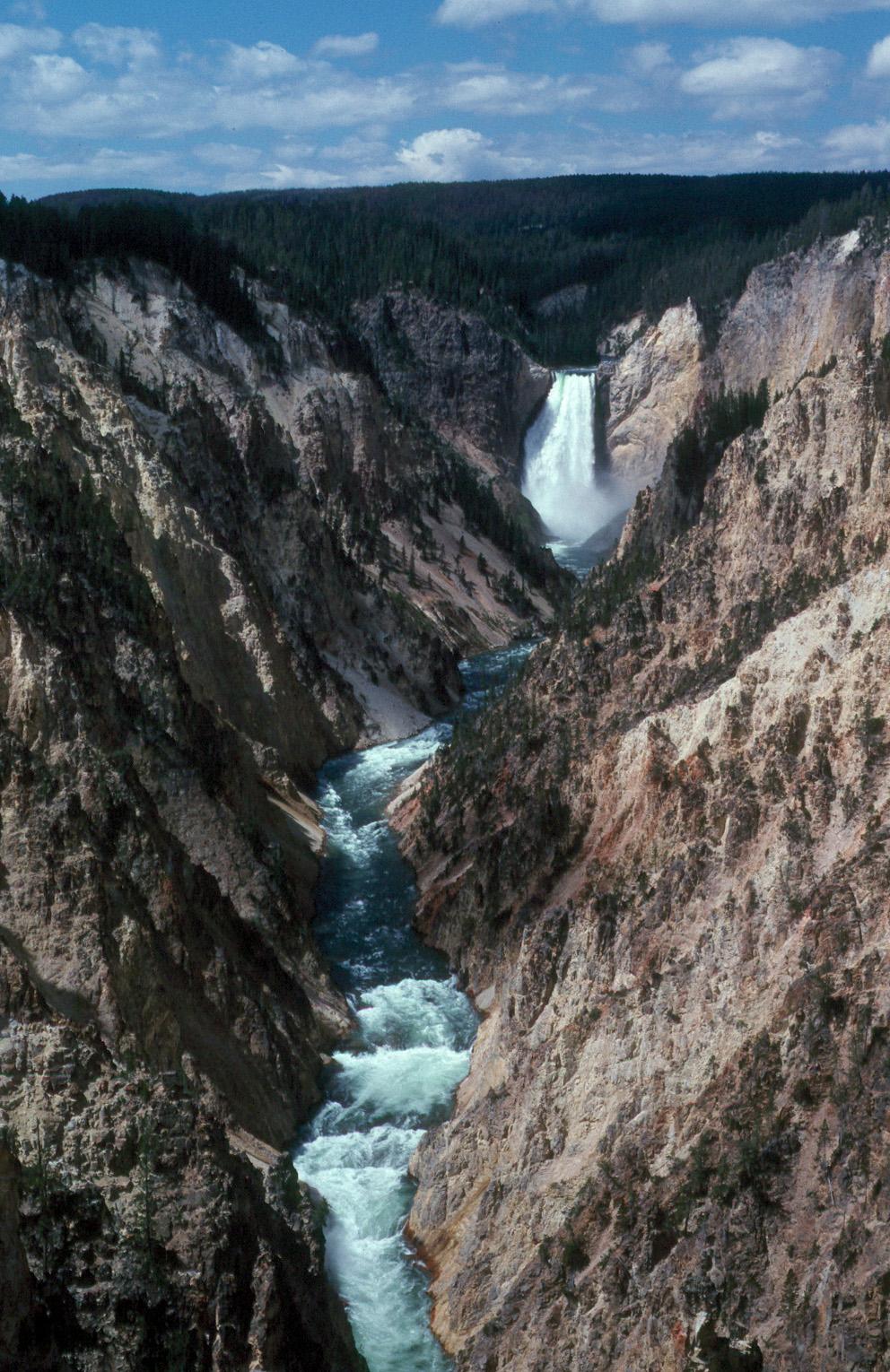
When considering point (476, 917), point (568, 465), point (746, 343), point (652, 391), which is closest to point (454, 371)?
point (568, 465)

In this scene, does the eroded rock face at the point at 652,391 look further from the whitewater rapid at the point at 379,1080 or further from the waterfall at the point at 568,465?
the whitewater rapid at the point at 379,1080

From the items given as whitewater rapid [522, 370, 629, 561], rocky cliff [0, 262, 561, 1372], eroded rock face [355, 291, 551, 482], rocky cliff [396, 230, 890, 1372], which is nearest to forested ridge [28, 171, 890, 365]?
eroded rock face [355, 291, 551, 482]

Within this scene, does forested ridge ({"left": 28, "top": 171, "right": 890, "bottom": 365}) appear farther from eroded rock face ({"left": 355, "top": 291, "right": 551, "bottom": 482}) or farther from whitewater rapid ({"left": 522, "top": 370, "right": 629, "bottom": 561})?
whitewater rapid ({"left": 522, "top": 370, "right": 629, "bottom": 561})

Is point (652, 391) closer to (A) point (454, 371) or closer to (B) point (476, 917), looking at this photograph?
(A) point (454, 371)

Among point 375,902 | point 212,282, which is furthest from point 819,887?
point 212,282

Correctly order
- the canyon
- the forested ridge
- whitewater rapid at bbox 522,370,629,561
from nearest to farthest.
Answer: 1. the canyon
2. the forested ridge
3. whitewater rapid at bbox 522,370,629,561

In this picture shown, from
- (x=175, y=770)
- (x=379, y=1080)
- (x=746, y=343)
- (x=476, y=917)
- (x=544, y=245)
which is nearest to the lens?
(x=379, y=1080)

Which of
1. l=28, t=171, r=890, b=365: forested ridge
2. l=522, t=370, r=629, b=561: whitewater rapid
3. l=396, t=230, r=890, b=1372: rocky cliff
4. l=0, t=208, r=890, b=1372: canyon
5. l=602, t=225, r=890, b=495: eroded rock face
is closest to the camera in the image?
l=0, t=208, r=890, b=1372: canyon
